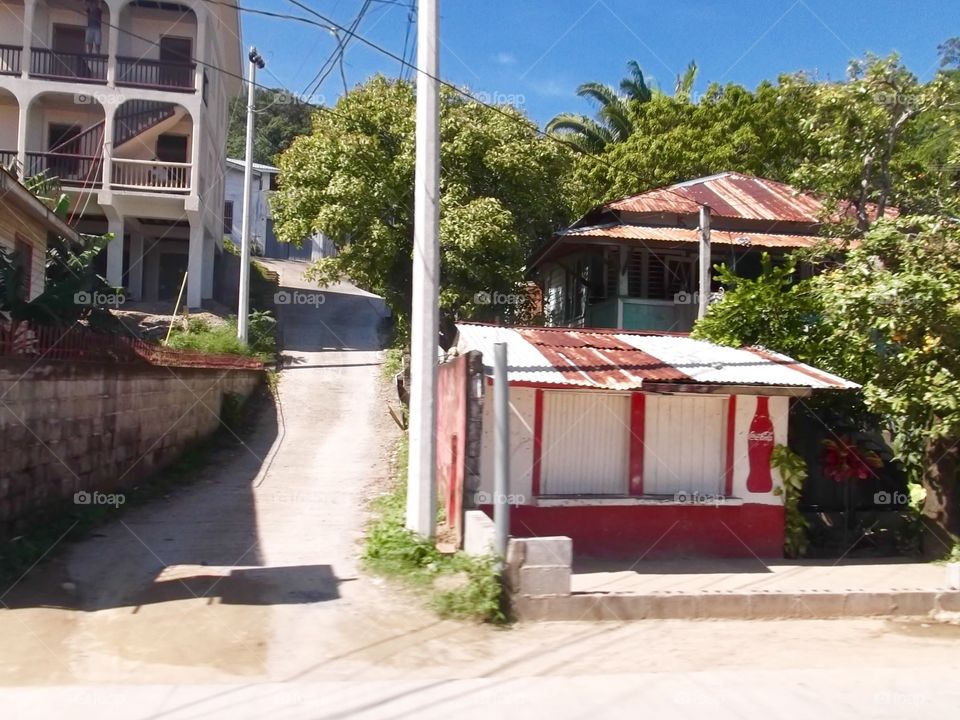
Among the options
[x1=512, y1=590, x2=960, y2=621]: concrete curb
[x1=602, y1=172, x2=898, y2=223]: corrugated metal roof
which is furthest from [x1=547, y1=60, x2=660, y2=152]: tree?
[x1=512, y1=590, x2=960, y2=621]: concrete curb

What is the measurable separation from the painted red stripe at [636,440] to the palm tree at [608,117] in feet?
50.5

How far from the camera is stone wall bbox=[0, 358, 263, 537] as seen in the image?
8164mm

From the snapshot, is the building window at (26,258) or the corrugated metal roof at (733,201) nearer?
the building window at (26,258)

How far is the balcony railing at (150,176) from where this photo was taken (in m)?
21.8

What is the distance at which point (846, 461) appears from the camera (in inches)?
403

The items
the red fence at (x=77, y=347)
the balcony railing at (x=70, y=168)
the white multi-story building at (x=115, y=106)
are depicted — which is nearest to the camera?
the red fence at (x=77, y=347)

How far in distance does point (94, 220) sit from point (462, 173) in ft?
42.0

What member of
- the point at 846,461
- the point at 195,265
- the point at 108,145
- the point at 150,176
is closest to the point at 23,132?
the point at 108,145

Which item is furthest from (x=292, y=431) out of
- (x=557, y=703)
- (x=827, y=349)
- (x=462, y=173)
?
(x=557, y=703)

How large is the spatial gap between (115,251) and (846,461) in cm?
1934

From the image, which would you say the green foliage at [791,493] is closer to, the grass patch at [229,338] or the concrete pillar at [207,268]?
the grass patch at [229,338]

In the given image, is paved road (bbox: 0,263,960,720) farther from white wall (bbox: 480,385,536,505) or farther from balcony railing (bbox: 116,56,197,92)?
balcony railing (bbox: 116,56,197,92)

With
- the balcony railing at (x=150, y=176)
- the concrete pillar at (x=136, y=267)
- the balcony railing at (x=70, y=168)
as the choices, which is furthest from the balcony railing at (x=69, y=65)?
the concrete pillar at (x=136, y=267)

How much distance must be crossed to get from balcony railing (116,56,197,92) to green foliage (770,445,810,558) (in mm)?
18586
